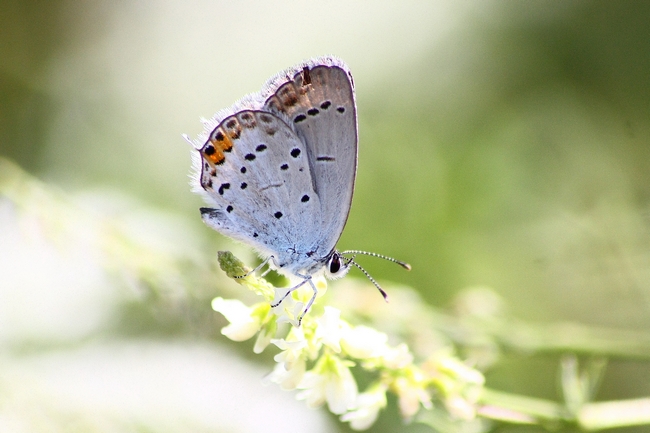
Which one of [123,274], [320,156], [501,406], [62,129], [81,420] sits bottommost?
[81,420]

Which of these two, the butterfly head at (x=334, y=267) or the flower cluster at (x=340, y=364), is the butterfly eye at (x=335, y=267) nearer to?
the butterfly head at (x=334, y=267)

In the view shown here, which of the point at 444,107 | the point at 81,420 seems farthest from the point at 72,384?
the point at 444,107

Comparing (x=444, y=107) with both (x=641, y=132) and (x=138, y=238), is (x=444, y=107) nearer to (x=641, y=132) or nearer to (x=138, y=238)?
(x=641, y=132)

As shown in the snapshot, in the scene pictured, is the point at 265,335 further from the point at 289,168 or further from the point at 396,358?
the point at 289,168

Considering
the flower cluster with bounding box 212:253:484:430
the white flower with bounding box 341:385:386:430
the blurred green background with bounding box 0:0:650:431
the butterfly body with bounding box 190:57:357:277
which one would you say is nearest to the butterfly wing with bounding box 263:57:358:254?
the butterfly body with bounding box 190:57:357:277

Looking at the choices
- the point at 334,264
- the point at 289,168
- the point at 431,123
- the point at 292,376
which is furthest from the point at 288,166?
the point at 431,123

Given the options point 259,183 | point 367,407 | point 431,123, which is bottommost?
point 367,407
